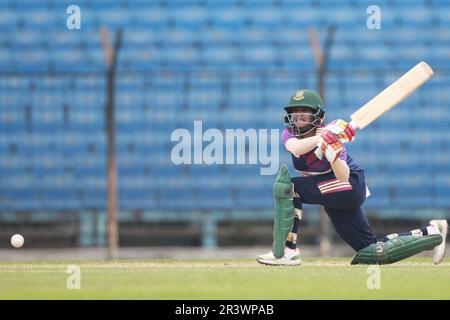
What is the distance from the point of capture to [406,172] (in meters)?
13.5

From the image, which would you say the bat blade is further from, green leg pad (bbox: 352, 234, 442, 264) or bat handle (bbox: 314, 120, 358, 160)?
green leg pad (bbox: 352, 234, 442, 264)

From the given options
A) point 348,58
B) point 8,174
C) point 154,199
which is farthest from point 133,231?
point 348,58

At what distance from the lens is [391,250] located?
655 centimetres

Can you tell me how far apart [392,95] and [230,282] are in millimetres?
1595

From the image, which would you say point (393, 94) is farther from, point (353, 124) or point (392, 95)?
point (353, 124)

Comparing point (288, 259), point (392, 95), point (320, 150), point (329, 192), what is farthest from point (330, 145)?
point (288, 259)

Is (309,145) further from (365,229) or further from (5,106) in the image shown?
(5,106)

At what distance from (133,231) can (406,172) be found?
11.5 ft

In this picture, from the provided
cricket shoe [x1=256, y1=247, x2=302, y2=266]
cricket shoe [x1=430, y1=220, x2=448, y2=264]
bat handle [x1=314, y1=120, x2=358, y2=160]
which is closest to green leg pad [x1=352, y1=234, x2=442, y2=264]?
cricket shoe [x1=430, y1=220, x2=448, y2=264]

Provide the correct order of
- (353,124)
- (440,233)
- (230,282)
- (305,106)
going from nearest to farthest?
(230,282) → (353,124) → (305,106) → (440,233)

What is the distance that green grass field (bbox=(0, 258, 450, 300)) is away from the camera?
17.0 feet

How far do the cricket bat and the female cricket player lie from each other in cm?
25

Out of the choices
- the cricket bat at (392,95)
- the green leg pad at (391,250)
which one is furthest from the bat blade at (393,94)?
the green leg pad at (391,250)

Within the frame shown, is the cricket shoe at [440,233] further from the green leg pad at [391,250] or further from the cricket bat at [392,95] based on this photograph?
the cricket bat at [392,95]
